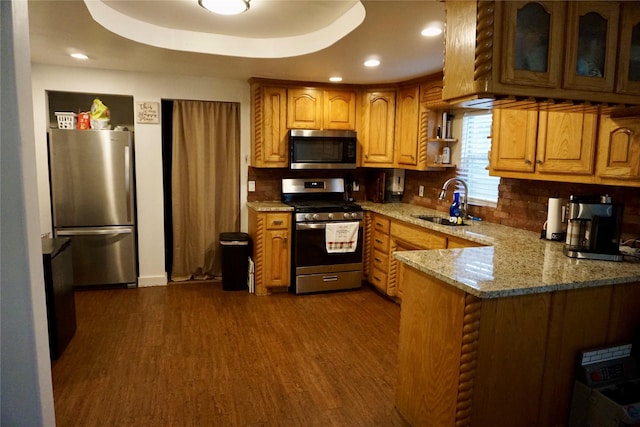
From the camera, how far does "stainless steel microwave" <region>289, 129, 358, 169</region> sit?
4430 mm

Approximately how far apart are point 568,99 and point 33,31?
3447mm

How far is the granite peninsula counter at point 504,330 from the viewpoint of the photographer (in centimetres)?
183

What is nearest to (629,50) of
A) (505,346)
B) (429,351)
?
(505,346)

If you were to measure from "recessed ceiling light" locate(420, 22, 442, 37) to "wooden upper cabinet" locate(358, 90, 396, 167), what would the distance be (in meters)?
1.81

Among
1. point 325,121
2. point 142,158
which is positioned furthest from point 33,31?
point 325,121

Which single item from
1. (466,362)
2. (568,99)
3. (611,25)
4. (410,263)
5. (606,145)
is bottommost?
(466,362)

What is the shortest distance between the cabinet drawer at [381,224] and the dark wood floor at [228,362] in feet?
2.40

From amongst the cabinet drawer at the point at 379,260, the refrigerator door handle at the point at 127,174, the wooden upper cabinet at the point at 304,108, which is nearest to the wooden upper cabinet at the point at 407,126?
Answer: the wooden upper cabinet at the point at 304,108

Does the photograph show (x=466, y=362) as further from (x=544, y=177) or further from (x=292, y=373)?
(x=544, y=177)

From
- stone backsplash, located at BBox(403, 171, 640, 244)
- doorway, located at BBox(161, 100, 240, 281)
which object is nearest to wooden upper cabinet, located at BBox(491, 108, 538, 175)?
stone backsplash, located at BBox(403, 171, 640, 244)

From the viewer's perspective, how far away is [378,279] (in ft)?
14.4

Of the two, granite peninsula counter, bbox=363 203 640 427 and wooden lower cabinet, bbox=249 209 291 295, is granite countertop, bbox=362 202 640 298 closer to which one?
granite peninsula counter, bbox=363 203 640 427

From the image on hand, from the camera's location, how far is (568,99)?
1908mm

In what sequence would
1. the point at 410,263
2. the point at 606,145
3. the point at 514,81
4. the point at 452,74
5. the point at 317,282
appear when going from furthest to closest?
1. the point at 317,282
2. the point at 606,145
3. the point at 410,263
4. the point at 452,74
5. the point at 514,81
